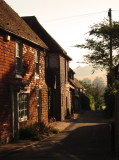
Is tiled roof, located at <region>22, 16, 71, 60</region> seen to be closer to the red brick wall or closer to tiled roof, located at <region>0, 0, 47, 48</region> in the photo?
tiled roof, located at <region>0, 0, 47, 48</region>

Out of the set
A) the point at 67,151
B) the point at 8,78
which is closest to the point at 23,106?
the point at 8,78

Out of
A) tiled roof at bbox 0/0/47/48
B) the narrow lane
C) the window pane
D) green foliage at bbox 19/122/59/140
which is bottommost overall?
the narrow lane

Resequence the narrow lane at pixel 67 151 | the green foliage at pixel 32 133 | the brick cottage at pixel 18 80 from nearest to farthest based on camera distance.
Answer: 1. the narrow lane at pixel 67 151
2. the brick cottage at pixel 18 80
3. the green foliage at pixel 32 133

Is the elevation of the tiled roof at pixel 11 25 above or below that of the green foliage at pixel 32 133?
above

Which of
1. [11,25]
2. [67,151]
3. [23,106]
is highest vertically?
[11,25]

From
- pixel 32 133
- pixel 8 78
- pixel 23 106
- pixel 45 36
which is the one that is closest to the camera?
pixel 8 78

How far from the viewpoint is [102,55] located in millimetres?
26844

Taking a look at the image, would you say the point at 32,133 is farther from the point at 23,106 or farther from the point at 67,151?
the point at 67,151

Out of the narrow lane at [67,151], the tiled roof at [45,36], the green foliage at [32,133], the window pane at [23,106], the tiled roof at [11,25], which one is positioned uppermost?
the tiled roof at [45,36]

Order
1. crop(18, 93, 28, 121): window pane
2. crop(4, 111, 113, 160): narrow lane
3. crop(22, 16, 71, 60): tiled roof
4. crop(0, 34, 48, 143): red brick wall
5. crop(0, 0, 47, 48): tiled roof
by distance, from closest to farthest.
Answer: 1. crop(4, 111, 113, 160): narrow lane
2. crop(0, 34, 48, 143): red brick wall
3. crop(0, 0, 47, 48): tiled roof
4. crop(18, 93, 28, 121): window pane
5. crop(22, 16, 71, 60): tiled roof

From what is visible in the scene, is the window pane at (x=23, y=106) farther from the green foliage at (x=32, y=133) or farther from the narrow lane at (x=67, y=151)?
the narrow lane at (x=67, y=151)

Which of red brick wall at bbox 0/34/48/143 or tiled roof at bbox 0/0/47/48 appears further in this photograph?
tiled roof at bbox 0/0/47/48

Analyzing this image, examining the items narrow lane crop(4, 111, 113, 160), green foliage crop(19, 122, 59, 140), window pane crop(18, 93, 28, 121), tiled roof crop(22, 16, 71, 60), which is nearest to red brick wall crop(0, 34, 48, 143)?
window pane crop(18, 93, 28, 121)

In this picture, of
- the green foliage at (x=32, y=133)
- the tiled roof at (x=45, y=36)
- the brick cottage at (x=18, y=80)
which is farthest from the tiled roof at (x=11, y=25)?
the tiled roof at (x=45, y=36)
